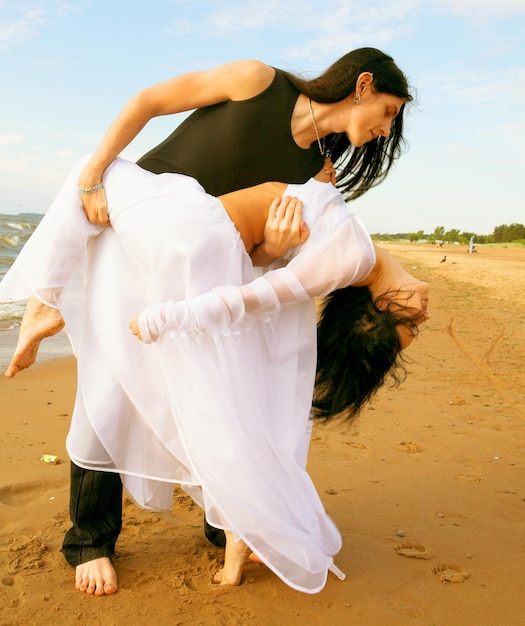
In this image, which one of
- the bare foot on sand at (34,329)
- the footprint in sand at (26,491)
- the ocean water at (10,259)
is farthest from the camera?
the ocean water at (10,259)

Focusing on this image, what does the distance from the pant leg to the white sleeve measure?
75 cm

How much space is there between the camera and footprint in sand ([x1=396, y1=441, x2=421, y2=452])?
4285 millimetres

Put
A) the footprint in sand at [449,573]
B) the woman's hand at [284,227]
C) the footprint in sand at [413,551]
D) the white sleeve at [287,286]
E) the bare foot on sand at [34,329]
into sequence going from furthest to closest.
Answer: the footprint in sand at [413,551], the footprint in sand at [449,573], the bare foot on sand at [34,329], the woman's hand at [284,227], the white sleeve at [287,286]

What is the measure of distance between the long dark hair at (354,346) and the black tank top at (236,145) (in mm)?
580

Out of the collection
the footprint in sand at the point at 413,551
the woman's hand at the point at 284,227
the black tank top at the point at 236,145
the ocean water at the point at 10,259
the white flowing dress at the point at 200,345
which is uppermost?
the black tank top at the point at 236,145

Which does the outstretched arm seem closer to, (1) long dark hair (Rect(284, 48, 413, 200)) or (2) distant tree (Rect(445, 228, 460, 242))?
(1) long dark hair (Rect(284, 48, 413, 200))

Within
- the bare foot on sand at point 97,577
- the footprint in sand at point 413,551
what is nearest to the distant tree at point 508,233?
the footprint in sand at point 413,551

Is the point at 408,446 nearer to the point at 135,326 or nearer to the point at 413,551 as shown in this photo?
the point at 413,551

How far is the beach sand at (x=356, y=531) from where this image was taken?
8.02 ft

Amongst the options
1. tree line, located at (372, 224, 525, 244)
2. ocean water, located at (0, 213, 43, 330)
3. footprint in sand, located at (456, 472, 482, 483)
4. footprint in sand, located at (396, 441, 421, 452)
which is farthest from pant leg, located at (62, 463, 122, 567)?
tree line, located at (372, 224, 525, 244)

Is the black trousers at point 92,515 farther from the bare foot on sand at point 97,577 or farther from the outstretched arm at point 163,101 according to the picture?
the outstretched arm at point 163,101

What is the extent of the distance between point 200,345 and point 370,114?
1.13 m

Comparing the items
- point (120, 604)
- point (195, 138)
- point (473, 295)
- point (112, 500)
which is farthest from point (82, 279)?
point (473, 295)

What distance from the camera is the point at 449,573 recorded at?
109 inches
